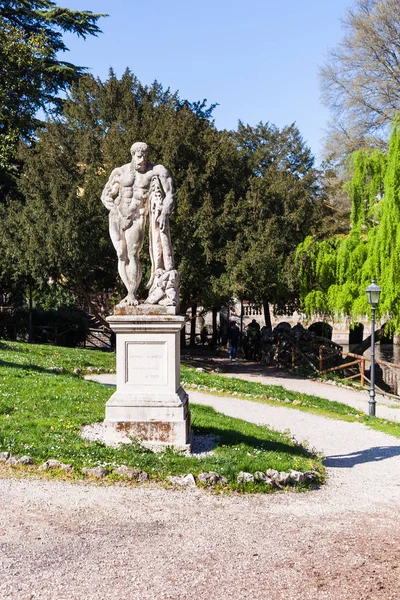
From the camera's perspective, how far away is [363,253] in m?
22.3

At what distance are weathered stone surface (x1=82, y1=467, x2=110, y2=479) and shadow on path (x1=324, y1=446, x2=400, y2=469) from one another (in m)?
3.53

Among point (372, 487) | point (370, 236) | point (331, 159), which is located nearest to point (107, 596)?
point (372, 487)

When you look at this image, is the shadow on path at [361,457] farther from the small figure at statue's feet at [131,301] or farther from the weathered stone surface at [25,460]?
the weathered stone surface at [25,460]

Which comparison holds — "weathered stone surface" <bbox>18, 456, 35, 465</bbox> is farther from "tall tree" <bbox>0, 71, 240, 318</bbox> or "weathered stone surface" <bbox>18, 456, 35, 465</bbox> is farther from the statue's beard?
"tall tree" <bbox>0, 71, 240, 318</bbox>

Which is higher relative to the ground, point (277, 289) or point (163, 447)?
point (277, 289)

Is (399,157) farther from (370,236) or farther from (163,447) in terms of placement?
(163,447)

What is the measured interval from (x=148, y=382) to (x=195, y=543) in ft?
10.3

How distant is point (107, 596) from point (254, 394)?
12049 millimetres

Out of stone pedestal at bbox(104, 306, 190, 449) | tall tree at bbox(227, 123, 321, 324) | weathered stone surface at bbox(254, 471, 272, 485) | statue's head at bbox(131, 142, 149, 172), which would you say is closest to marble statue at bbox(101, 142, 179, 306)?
statue's head at bbox(131, 142, 149, 172)

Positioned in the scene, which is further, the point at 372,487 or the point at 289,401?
the point at 289,401

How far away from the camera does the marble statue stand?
8773 millimetres

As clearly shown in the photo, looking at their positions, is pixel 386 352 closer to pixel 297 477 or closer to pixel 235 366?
pixel 235 366

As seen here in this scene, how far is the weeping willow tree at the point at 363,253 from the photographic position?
67.6 ft

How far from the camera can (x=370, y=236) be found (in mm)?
21703
